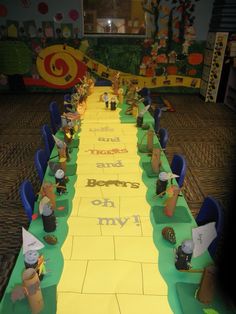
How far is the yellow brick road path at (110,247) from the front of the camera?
5.03 ft

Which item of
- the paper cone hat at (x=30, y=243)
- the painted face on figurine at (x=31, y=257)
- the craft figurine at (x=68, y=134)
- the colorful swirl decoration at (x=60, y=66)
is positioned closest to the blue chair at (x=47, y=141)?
the craft figurine at (x=68, y=134)

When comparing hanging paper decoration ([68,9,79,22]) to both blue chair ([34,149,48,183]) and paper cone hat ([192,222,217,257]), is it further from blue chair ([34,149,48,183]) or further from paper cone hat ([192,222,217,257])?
paper cone hat ([192,222,217,257])

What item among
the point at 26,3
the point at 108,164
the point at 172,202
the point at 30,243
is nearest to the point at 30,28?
the point at 26,3

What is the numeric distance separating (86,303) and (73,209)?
2.73 feet

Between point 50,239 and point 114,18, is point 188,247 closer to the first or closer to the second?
point 50,239

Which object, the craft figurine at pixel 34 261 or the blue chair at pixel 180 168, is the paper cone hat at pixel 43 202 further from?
the blue chair at pixel 180 168

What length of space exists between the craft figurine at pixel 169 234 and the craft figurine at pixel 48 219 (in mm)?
796

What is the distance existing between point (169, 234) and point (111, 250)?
1.37 feet

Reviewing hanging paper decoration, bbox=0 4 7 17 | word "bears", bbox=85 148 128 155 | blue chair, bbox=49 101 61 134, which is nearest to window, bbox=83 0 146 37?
hanging paper decoration, bbox=0 4 7 17

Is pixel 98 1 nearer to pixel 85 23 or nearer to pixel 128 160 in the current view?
pixel 85 23

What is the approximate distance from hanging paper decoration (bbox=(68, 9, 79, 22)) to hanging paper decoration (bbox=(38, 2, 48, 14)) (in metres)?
0.69

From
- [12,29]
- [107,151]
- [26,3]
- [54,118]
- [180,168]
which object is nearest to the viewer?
[180,168]

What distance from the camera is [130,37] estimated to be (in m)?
8.34

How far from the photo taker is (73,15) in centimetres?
806
